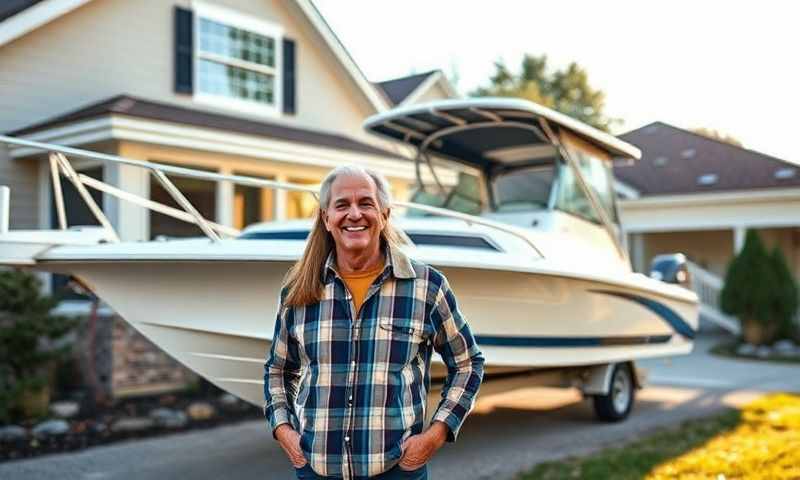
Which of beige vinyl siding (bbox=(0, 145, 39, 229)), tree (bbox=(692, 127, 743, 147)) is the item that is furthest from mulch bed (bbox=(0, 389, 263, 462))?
tree (bbox=(692, 127, 743, 147))

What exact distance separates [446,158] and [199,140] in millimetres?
3147

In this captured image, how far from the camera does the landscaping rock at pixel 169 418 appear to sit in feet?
25.1

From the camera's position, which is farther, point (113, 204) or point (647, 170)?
point (647, 170)

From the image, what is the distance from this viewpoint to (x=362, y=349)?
2500 millimetres

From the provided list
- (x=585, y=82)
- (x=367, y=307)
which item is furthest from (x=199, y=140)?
(x=585, y=82)

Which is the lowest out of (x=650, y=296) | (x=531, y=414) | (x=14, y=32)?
(x=531, y=414)

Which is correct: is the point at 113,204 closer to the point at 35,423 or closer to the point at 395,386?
the point at 35,423

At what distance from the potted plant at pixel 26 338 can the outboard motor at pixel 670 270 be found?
19.7 ft

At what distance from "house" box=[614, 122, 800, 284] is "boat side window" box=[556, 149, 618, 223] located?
6.53 meters

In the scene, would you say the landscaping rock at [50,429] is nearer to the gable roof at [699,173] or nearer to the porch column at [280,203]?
the porch column at [280,203]

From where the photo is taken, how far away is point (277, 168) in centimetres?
1065

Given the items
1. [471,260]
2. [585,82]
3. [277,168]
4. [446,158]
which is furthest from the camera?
[585,82]

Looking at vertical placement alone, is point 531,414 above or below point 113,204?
below

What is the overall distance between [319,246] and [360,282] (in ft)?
0.71
